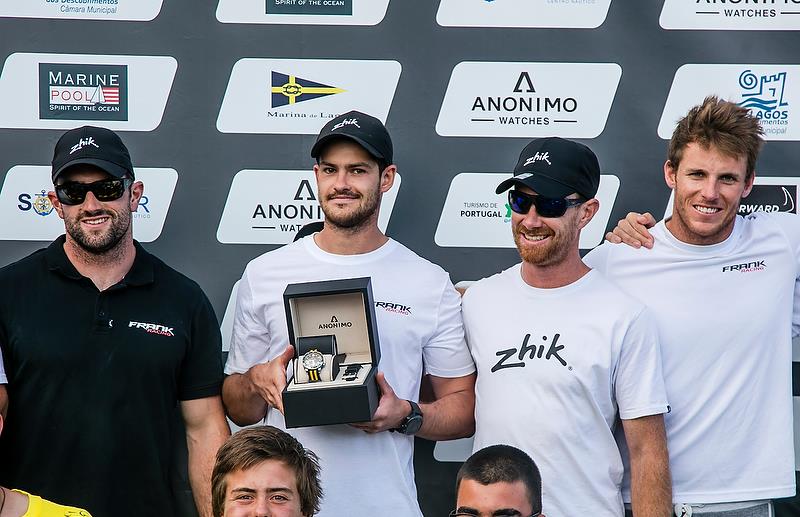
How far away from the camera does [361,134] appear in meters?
3.07

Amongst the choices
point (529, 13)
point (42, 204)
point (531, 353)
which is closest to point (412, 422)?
point (531, 353)

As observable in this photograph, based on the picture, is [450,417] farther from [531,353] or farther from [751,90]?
[751,90]

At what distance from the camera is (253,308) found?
3.14 m

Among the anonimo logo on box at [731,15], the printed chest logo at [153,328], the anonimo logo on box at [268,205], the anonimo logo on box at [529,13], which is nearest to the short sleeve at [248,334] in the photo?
the printed chest logo at [153,328]

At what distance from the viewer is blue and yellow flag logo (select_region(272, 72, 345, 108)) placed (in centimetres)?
373

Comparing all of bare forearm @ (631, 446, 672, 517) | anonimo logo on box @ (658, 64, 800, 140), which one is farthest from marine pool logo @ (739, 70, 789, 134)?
bare forearm @ (631, 446, 672, 517)

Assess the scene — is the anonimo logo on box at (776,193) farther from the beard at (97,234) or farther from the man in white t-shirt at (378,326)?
the beard at (97,234)

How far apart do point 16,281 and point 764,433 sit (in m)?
2.37

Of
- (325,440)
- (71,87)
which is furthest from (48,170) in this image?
(325,440)

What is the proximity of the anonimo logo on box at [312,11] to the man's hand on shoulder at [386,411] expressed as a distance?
4.92 ft

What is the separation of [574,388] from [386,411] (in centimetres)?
56

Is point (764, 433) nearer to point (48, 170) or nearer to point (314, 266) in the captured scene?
point (314, 266)

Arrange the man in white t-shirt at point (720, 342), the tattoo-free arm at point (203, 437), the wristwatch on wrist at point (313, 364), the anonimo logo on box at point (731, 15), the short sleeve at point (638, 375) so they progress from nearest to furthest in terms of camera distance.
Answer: the wristwatch on wrist at point (313, 364) < the short sleeve at point (638, 375) < the man in white t-shirt at point (720, 342) < the tattoo-free arm at point (203, 437) < the anonimo logo on box at point (731, 15)

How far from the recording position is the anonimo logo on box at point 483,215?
3.75 metres
